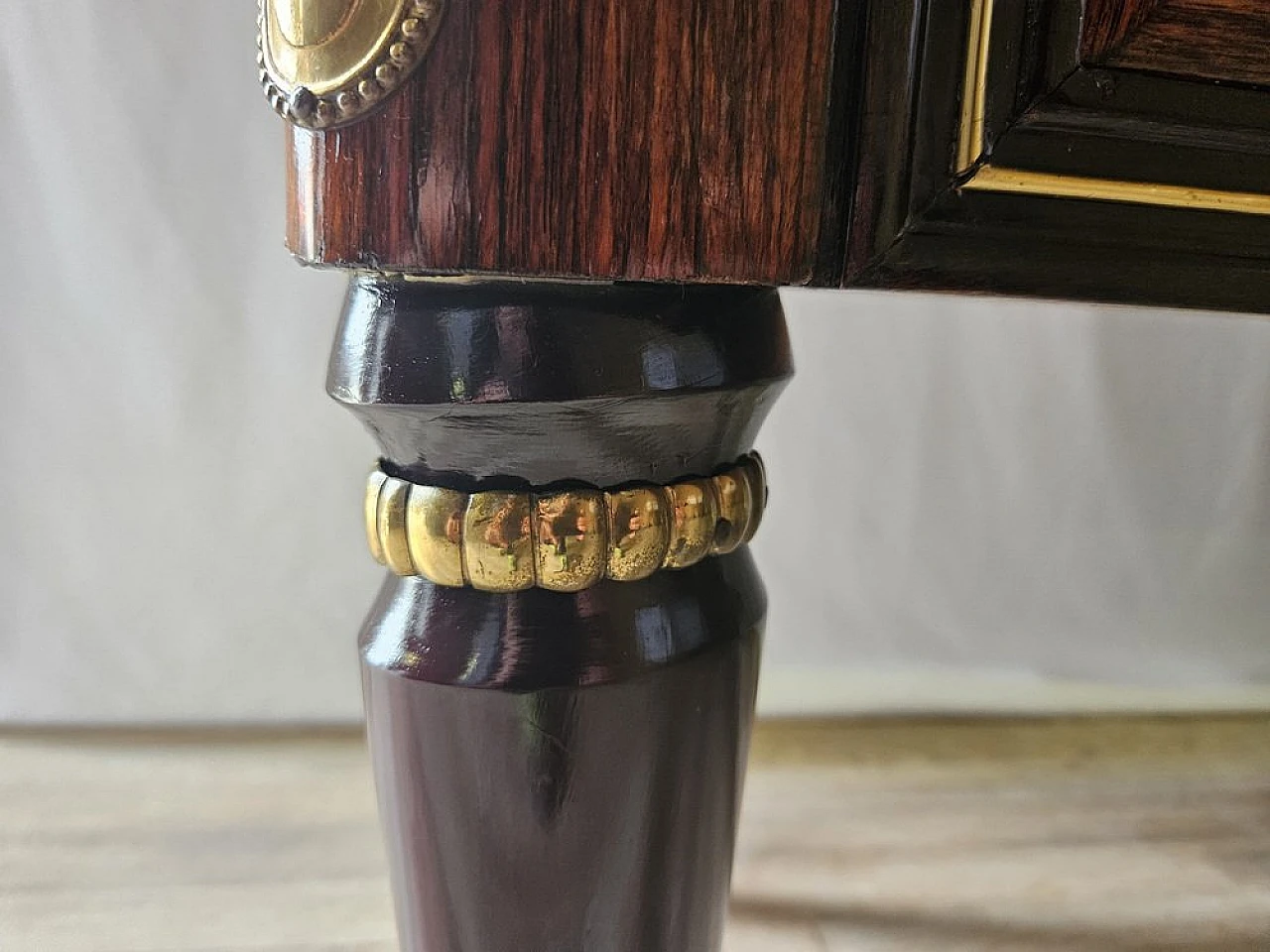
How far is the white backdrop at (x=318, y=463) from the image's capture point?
743 mm

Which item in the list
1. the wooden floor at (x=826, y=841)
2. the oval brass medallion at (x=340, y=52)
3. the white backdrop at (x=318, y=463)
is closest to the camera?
the oval brass medallion at (x=340, y=52)

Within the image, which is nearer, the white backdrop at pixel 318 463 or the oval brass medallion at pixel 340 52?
the oval brass medallion at pixel 340 52

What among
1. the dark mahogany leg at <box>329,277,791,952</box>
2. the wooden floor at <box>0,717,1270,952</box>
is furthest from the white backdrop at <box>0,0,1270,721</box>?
the dark mahogany leg at <box>329,277,791,952</box>

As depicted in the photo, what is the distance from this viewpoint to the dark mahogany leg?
→ 0.97ft

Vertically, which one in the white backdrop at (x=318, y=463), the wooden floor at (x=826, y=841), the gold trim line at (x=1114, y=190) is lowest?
the wooden floor at (x=826, y=841)

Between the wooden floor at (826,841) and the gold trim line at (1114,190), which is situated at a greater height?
the gold trim line at (1114,190)

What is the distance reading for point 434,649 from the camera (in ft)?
1.05

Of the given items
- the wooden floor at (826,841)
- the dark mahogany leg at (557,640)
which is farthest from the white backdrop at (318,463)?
the dark mahogany leg at (557,640)

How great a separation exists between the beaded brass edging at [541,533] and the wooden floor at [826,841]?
1.18 feet

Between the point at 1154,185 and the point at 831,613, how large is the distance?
26.3 inches

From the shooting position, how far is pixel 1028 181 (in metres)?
0.27

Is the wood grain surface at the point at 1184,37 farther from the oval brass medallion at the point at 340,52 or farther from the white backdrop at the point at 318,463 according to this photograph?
the white backdrop at the point at 318,463

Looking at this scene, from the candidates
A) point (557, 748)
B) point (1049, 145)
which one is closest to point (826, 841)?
point (557, 748)

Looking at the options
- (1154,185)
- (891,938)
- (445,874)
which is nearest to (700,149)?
(1154,185)
